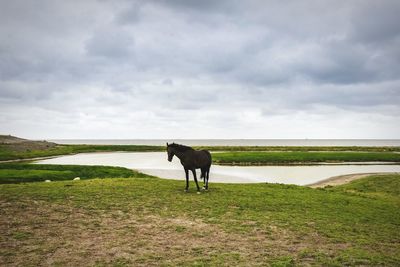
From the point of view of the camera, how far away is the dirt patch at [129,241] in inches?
357

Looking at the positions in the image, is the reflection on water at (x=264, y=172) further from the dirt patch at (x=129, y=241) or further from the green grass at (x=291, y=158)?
the dirt patch at (x=129, y=241)

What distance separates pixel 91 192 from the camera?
752 inches

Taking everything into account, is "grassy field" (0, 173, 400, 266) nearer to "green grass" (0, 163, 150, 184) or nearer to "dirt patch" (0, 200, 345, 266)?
"dirt patch" (0, 200, 345, 266)

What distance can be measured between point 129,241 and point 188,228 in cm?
259

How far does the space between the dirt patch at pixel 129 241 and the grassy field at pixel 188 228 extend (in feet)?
0.10

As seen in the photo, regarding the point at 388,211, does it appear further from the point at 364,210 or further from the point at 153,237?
the point at 153,237

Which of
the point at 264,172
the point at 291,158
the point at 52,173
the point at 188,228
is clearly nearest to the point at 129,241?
the point at 188,228

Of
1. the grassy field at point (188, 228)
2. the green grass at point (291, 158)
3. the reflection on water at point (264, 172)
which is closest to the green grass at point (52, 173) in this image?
the reflection on water at point (264, 172)

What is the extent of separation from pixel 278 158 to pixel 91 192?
5276 cm

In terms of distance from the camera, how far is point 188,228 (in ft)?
40.5

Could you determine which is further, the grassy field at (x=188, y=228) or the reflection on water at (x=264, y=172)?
the reflection on water at (x=264, y=172)

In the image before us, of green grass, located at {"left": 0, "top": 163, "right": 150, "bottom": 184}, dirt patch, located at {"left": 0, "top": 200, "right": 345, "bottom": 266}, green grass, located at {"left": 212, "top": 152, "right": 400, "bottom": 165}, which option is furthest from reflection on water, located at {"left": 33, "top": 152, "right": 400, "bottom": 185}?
dirt patch, located at {"left": 0, "top": 200, "right": 345, "bottom": 266}

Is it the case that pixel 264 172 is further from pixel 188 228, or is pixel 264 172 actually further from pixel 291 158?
pixel 188 228

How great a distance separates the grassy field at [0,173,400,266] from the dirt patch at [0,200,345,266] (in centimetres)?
3
